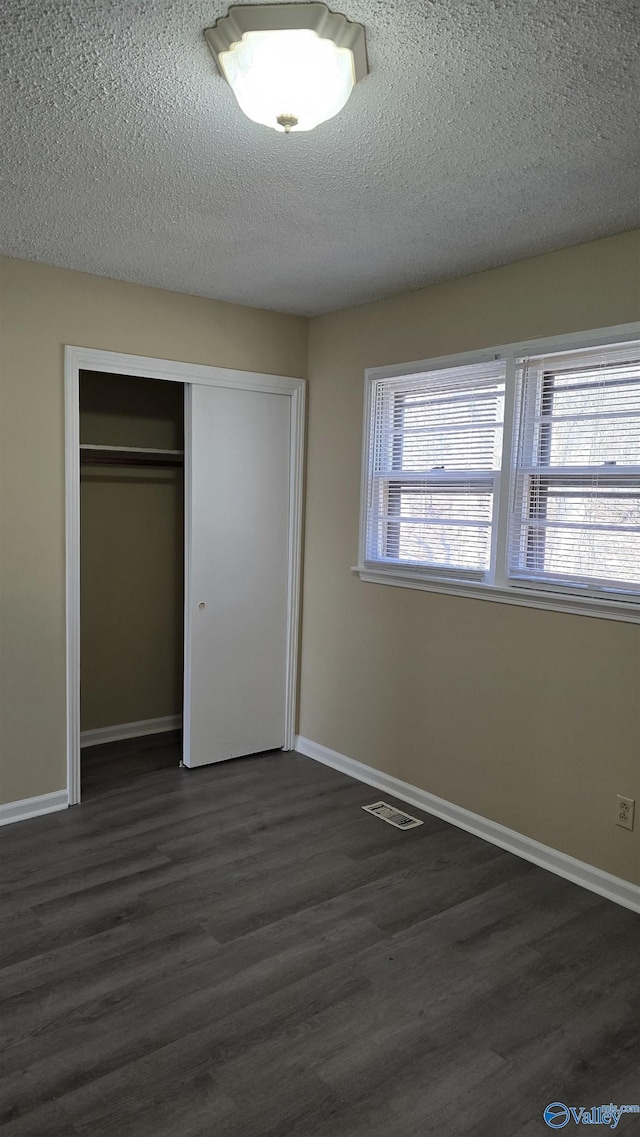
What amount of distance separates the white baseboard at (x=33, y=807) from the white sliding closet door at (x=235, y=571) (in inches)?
29.7

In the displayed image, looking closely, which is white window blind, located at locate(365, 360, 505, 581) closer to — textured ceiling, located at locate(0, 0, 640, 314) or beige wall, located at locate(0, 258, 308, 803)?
textured ceiling, located at locate(0, 0, 640, 314)

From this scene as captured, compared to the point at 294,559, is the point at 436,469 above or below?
above

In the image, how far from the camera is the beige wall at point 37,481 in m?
3.39

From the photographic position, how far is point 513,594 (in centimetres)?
326

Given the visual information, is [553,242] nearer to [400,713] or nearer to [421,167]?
[421,167]

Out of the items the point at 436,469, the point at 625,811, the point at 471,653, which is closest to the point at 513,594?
the point at 471,653

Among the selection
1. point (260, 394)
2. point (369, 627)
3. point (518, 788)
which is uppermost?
point (260, 394)

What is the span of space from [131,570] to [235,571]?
812mm

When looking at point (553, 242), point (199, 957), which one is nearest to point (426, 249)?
point (553, 242)

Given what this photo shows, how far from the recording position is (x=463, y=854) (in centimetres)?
328

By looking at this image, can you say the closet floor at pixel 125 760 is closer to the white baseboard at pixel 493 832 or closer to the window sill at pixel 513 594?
the white baseboard at pixel 493 832

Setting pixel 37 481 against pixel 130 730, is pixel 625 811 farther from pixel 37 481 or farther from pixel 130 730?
pixel 130 730

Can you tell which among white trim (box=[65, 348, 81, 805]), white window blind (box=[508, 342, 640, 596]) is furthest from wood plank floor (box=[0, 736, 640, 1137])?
white window blind (box=[508, 342, 640, 596])

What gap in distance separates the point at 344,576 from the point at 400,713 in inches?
33.0
